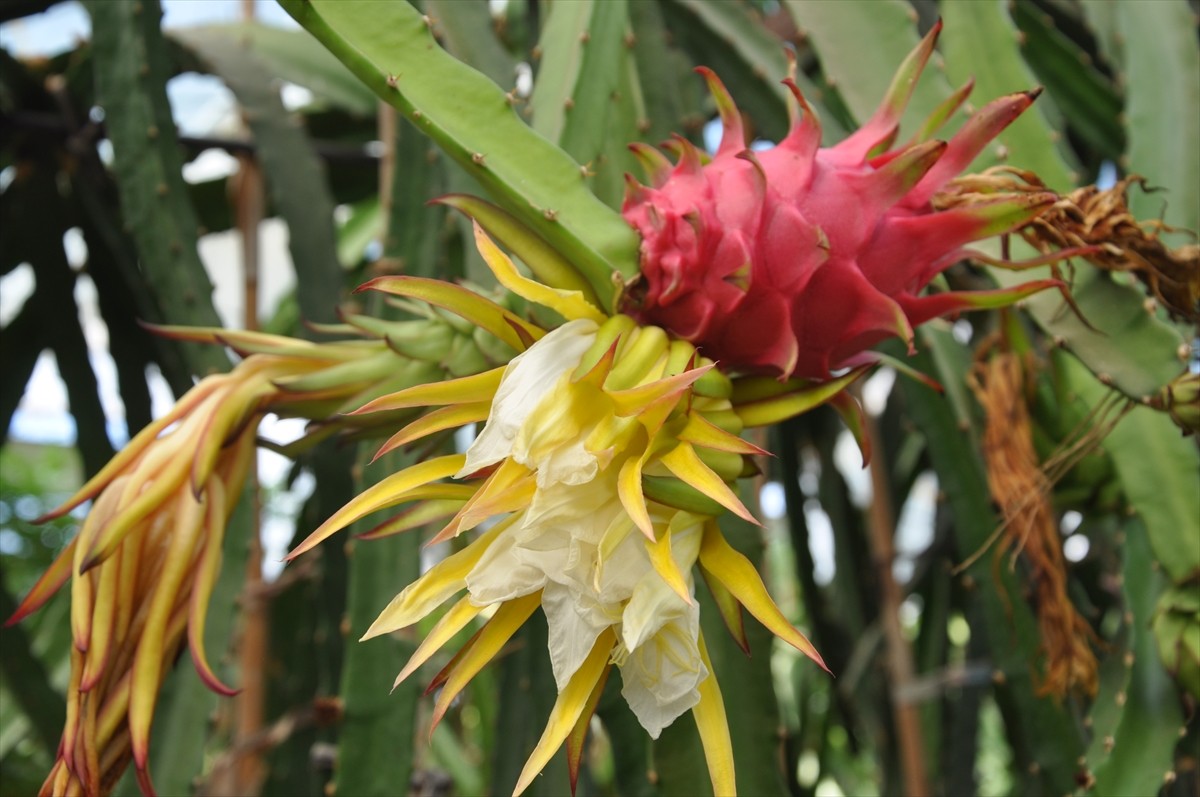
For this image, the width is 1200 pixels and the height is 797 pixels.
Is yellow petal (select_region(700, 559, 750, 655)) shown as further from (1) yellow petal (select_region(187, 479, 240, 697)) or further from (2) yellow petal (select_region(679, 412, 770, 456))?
(1) yellow petal (select_region(187, 479, 240, 697))

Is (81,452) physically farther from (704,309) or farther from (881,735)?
(881,735)

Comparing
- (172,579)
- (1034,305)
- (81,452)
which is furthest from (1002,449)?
(81,452)

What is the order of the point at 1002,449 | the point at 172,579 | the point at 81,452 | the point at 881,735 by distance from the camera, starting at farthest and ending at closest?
the point at 881,735 → the point at 81,452 → the point at 1002,449 → the point at 172,579

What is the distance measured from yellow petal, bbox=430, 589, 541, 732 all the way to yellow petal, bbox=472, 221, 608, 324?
0.39ft

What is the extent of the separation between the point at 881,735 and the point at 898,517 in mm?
287

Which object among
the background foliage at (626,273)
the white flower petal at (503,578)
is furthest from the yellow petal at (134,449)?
the white flower petal at (503,578)

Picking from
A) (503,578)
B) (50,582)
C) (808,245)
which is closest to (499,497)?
(503,578)

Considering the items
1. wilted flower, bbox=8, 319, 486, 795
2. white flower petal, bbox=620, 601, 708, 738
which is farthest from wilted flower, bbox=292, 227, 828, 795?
wilted flower, bbox=8, 319, 486, 795

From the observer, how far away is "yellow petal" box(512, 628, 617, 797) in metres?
0.42

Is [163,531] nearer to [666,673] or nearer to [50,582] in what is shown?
[50,582]

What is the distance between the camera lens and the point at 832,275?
489mm

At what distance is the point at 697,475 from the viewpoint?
42 centimetres

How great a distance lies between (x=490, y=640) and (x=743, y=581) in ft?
0.34

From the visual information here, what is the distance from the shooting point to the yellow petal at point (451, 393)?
45 cm
